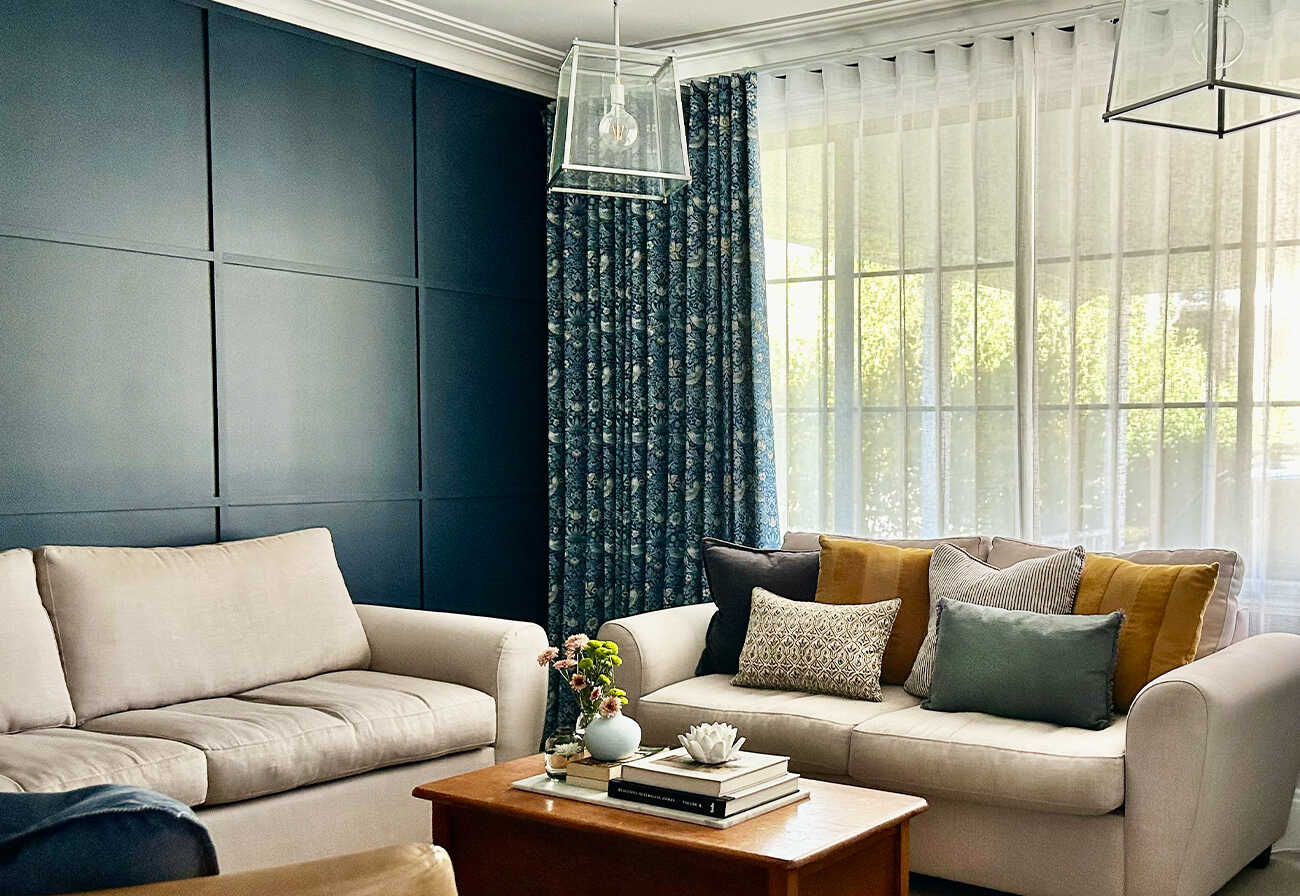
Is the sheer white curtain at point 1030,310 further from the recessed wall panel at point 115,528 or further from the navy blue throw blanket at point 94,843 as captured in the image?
the navy blue throw blanket at point 94,843

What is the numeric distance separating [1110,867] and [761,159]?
2933 mm

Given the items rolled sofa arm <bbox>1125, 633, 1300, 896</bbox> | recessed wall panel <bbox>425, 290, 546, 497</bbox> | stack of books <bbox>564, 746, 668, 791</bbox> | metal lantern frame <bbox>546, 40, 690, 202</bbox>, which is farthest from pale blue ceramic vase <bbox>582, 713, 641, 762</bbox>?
recessed wall panel <bbox>425, 290, 546, 497</bbox>

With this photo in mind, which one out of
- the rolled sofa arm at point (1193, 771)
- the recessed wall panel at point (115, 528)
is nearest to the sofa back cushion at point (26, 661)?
the recessed wall panel at point (115, 528)

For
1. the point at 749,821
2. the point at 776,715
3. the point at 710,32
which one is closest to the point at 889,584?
the point at 776,715

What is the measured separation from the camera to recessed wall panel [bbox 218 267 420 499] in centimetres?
430

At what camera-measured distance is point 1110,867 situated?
3.17 m

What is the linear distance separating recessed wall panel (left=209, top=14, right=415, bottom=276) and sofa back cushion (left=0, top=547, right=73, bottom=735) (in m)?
1.34

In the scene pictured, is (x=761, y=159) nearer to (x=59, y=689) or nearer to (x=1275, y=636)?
(x=1275, y=636)

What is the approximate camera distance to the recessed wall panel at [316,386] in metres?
4.30

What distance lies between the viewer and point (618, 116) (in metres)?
3.15

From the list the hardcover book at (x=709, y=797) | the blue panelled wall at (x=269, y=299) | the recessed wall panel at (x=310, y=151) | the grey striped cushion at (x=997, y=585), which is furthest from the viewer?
the recessed wall panel at (x=310, y=151)

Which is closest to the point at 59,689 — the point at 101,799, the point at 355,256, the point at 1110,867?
the point at 355,256

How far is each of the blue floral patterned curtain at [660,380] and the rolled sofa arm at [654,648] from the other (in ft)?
2.71

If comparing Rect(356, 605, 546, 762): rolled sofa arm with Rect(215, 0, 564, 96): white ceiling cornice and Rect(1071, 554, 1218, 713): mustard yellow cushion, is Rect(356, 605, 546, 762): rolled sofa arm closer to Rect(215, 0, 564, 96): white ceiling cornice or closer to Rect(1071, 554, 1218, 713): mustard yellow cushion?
Rect(1071, 554, 1218, 713): mustard yellow cushion
